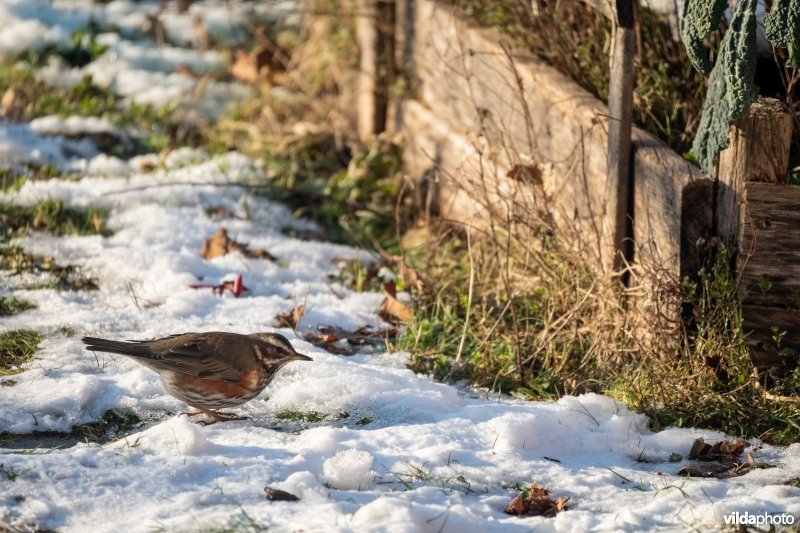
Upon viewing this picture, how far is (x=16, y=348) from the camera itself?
482 centimetres

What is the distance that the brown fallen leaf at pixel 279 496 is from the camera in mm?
3482

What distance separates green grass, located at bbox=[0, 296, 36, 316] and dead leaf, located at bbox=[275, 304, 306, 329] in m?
1.25

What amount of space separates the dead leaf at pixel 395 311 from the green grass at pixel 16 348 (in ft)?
5.62

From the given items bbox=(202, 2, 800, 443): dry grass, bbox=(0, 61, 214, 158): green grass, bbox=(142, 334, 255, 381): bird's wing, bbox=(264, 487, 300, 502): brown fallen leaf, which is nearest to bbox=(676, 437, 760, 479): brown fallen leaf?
bbox=(202, 2, 800, 443): dry grass

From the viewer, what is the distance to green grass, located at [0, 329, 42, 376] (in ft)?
15.2

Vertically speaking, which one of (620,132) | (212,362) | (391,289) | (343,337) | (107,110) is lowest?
(343,337)

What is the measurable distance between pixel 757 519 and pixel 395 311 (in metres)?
2.49

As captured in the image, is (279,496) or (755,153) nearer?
(279,496)

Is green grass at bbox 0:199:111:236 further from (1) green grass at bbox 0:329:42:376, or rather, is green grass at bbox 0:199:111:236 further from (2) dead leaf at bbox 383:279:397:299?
(2) dead leaf at bbox 383:279:397:299

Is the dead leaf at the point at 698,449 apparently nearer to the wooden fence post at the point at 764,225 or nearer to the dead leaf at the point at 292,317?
the wooden fence post at the point at 764,225

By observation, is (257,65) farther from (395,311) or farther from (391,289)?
(395,311)

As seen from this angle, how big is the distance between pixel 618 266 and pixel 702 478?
1411 millimetres

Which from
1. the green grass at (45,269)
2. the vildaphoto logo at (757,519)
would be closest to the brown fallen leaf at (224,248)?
the green grass at (45,269)

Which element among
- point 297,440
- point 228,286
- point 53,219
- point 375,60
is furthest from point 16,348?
point 375,60
